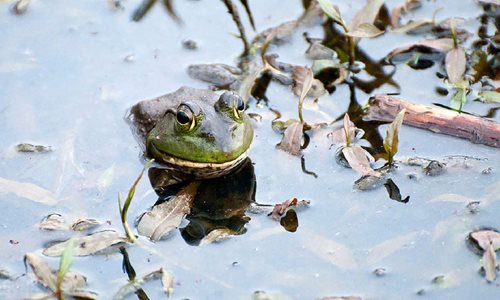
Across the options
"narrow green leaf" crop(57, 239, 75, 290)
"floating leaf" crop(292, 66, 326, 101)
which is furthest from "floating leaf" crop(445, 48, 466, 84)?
"narrow green leaf" crop(57, 239, 75, 290)

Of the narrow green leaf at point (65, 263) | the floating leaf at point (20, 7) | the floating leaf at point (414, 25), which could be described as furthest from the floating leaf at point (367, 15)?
the narrow green leaf at point (65, 263)

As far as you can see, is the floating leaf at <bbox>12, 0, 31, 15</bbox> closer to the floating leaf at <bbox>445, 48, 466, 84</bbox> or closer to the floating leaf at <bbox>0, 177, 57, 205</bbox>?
the floating leaf at <bbox>0, 177, 57, 205</bbox>

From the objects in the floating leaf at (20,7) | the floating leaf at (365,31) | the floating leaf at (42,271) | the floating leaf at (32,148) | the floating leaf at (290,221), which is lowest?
the floating leaf at (32,148)

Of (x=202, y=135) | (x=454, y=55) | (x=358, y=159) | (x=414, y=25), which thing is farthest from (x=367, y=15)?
(x=202, y=135)

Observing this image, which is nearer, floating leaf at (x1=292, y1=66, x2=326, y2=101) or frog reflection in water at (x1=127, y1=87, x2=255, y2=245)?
frog reflection in water at (x1=127, y1=87, x2=255, y2=245)

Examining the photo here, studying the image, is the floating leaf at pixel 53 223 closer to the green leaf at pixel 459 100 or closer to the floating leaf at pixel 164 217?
the floating leaf at pixel 164 217

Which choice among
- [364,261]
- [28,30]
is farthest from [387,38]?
[28,30]

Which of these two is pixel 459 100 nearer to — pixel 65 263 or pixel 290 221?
pixel 290 221

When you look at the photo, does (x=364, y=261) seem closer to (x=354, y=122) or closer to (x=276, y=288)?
(x=276, y=288)
